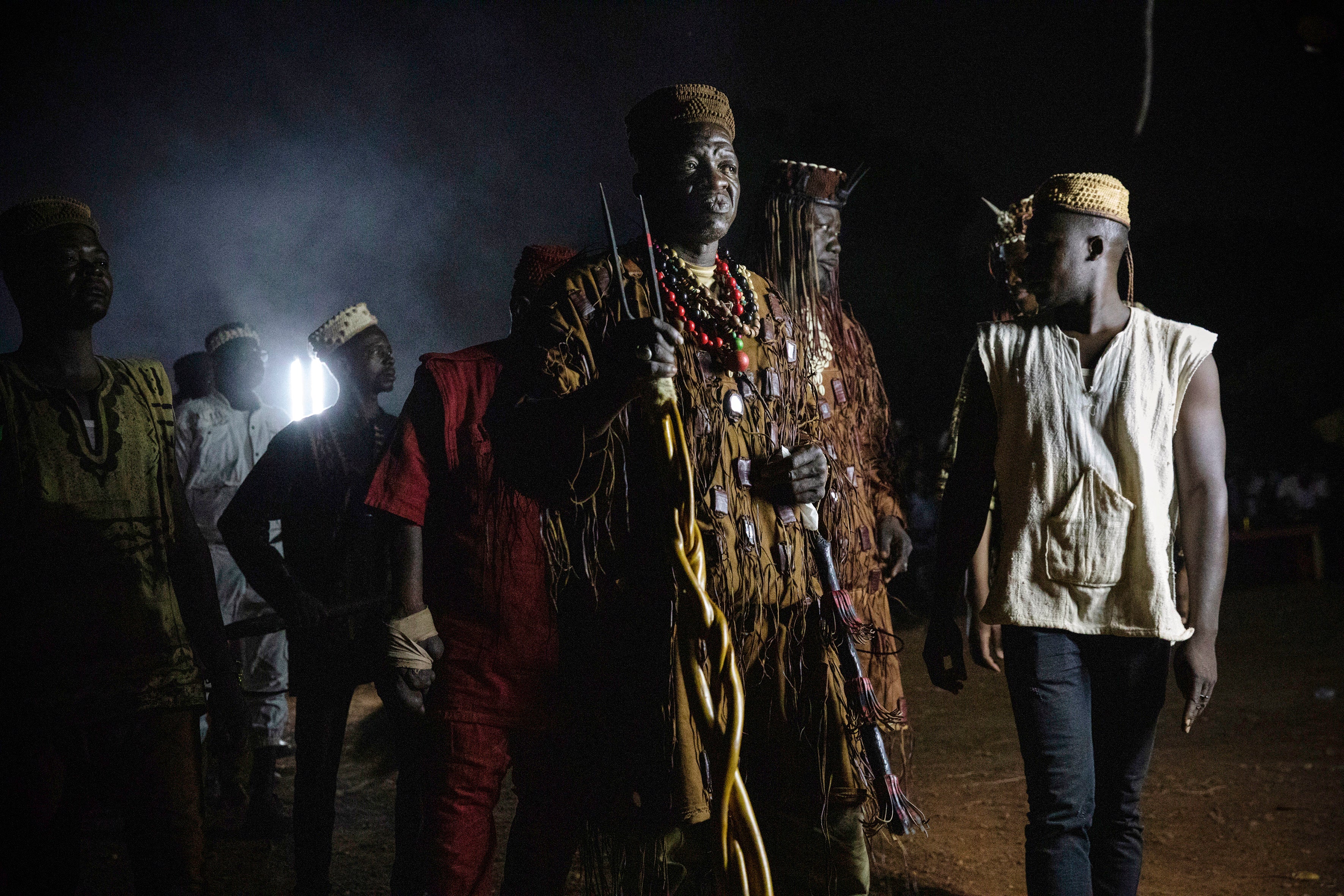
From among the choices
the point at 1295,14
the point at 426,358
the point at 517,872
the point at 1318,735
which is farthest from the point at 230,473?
the point at 1318,735

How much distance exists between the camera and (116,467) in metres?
2.64

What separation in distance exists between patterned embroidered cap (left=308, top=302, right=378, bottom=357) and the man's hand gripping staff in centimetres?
251

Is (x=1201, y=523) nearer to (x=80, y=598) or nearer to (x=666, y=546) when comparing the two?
(x=666, y=546)

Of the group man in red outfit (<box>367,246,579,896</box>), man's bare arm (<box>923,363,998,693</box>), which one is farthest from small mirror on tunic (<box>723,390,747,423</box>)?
man's bare arm (<box>923,363,998,693</box>)

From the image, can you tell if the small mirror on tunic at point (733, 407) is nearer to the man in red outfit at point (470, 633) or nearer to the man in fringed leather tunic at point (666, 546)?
the man in fringed leather tunic at point (666, 546)

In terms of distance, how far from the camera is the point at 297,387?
8.54 m

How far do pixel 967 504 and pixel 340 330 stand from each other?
259cm

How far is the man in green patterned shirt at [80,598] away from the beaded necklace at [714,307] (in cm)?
151

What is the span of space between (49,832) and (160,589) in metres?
0.62

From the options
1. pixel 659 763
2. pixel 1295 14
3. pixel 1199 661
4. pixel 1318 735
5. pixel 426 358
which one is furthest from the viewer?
pixel 1318 735

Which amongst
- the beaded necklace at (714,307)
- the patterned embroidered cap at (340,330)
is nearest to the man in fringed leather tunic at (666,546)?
the beaded necklace at (714,307)

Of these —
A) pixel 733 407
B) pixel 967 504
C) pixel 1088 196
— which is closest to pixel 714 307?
pixel 733 407

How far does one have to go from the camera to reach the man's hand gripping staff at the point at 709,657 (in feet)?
5.52

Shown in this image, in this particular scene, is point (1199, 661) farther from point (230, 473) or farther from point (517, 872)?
point (230, 473)
